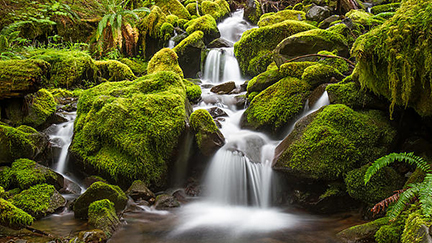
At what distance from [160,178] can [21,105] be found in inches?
127

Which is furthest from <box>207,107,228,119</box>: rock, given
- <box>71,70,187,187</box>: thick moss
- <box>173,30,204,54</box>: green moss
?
<box>173,30,204,54</box>: green moss

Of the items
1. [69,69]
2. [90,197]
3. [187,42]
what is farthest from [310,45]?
[69,69]

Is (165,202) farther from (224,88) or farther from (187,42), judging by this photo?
(187,42)

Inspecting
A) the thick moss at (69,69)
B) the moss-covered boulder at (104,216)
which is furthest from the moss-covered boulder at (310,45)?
the thick moss at (69,69)

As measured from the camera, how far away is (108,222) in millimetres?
3641

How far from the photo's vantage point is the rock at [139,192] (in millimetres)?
4688

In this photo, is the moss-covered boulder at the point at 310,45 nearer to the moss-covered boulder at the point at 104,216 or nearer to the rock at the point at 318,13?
the rock at the point at 318,13

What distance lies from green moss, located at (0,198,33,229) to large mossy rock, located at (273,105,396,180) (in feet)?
11.7

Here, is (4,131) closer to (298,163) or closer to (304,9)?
(298,163)

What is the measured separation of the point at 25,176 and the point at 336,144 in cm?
478

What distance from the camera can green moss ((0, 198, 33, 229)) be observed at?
2852mm

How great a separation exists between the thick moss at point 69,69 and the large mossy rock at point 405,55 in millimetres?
7906

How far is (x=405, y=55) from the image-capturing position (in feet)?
11.6

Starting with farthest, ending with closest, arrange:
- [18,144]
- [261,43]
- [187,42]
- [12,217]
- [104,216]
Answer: [187,42] < [261,43] < [18,144] < [104,216] < [12,217]
